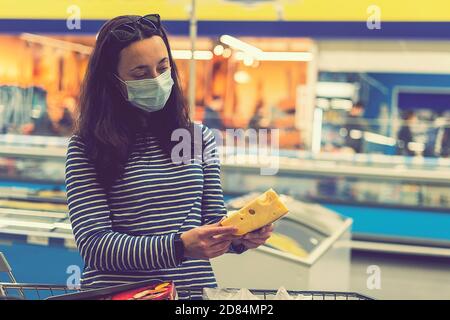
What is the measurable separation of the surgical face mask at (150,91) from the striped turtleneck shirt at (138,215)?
76mm

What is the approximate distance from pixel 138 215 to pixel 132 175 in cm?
9

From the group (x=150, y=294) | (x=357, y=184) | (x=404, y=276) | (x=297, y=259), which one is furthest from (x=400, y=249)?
(x=150, y=294)

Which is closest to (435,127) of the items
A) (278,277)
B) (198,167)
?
(278,277)

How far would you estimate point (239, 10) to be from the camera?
6215 mm

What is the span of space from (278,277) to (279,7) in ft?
11.6

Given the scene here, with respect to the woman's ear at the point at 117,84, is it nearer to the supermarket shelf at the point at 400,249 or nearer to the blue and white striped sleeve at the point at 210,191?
the blue and white striped sleeve at the point at 210,191

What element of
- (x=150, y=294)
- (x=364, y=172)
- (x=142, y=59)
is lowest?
(x=364, y=172)

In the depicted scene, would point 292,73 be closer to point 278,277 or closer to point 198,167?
point 278,277

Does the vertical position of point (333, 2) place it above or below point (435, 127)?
above

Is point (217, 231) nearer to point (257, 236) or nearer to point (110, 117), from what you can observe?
point (257, 236)

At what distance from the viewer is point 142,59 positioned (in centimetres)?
148

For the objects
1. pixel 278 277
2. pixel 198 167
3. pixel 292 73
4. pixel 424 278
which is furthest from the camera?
pixel 292 73
